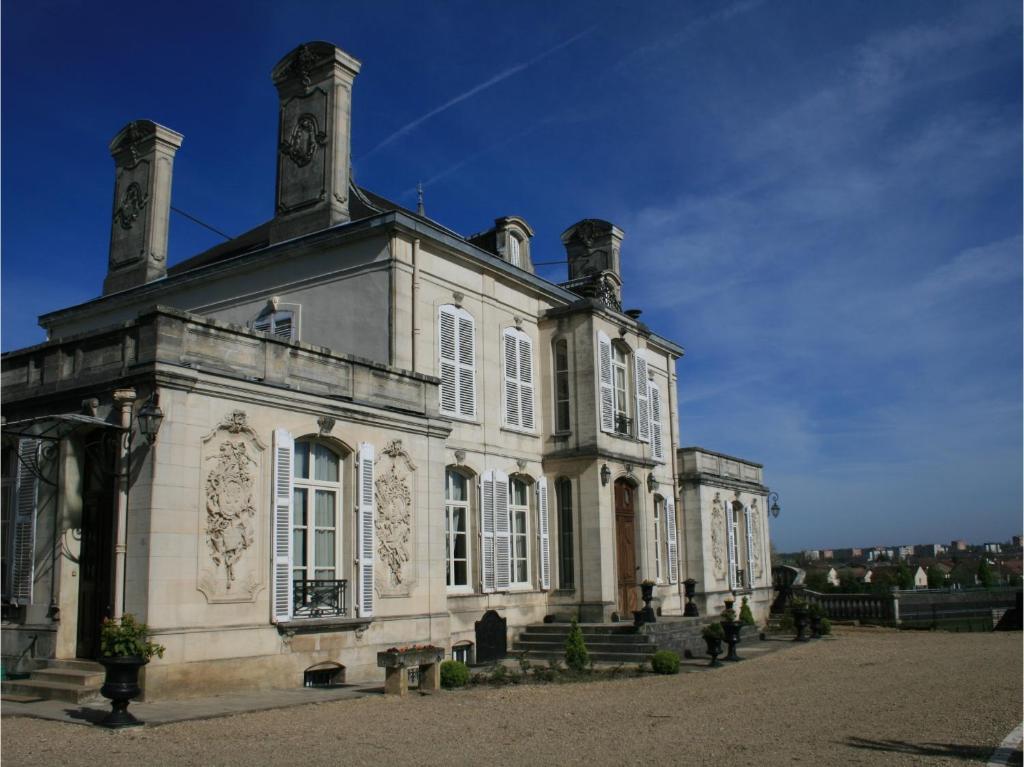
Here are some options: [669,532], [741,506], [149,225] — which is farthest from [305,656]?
[741,506]

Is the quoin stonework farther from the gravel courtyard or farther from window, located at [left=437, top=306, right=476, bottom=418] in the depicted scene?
the gravel courtyard

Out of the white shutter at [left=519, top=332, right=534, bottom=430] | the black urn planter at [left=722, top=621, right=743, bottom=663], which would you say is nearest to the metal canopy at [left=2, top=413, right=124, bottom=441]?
the white shutter at [left=519, top=332, right=534, bottom=430]

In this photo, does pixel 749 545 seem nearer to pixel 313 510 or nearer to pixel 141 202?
pixel 313 510

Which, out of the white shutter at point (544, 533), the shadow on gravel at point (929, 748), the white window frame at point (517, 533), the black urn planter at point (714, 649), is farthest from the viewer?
the white shutter at point (544, 533)

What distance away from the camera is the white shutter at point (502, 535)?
18.0 m

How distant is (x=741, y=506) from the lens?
92.3ft

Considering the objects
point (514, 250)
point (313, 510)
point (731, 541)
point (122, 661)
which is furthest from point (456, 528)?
point (731, 541)

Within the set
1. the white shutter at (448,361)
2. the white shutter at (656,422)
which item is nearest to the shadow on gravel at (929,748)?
the white shutter at (448,361)

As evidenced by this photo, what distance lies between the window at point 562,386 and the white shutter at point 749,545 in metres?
10.6

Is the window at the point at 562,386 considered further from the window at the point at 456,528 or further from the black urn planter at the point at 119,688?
the black urn planter at the point at 119,688

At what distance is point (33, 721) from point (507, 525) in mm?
10120

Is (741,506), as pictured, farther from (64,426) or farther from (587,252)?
(64,426)

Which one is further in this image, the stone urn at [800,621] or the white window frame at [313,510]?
the stone urn at [800,621]

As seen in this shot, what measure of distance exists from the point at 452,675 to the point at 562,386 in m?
8.43
